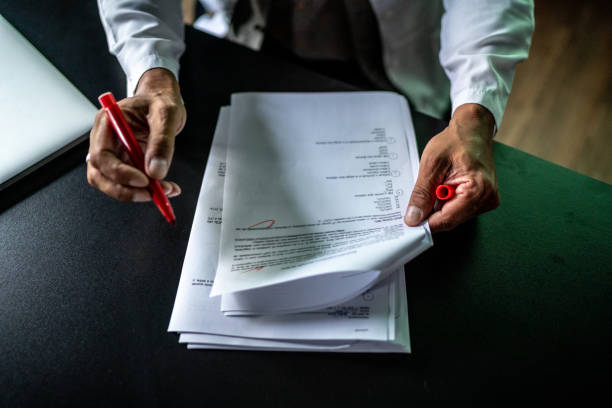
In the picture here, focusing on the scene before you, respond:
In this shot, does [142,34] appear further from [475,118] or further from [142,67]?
[475,118]

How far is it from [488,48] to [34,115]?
0.84 m

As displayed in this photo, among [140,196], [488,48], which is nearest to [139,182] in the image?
[140,196]

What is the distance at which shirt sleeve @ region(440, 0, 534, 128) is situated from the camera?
0.67 meters

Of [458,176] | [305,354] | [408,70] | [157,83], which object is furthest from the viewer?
[408,70]

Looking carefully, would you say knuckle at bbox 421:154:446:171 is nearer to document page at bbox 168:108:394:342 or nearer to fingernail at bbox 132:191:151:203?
document page at bbox 168:108:394:342

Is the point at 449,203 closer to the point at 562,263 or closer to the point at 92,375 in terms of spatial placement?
the point at 562,263

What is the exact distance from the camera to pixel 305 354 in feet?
1.55

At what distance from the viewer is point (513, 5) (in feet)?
2.32

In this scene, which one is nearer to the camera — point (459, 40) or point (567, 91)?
point (459, 40)

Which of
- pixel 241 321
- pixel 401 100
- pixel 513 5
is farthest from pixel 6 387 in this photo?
pixel 513 5

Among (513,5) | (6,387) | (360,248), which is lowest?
(6,387)

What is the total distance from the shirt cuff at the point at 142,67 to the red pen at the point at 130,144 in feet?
0.57

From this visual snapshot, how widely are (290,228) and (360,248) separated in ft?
0.38

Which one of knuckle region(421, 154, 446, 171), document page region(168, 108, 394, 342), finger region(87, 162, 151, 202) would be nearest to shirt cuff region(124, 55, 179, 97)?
finger region(87, 162, 151, 202)
